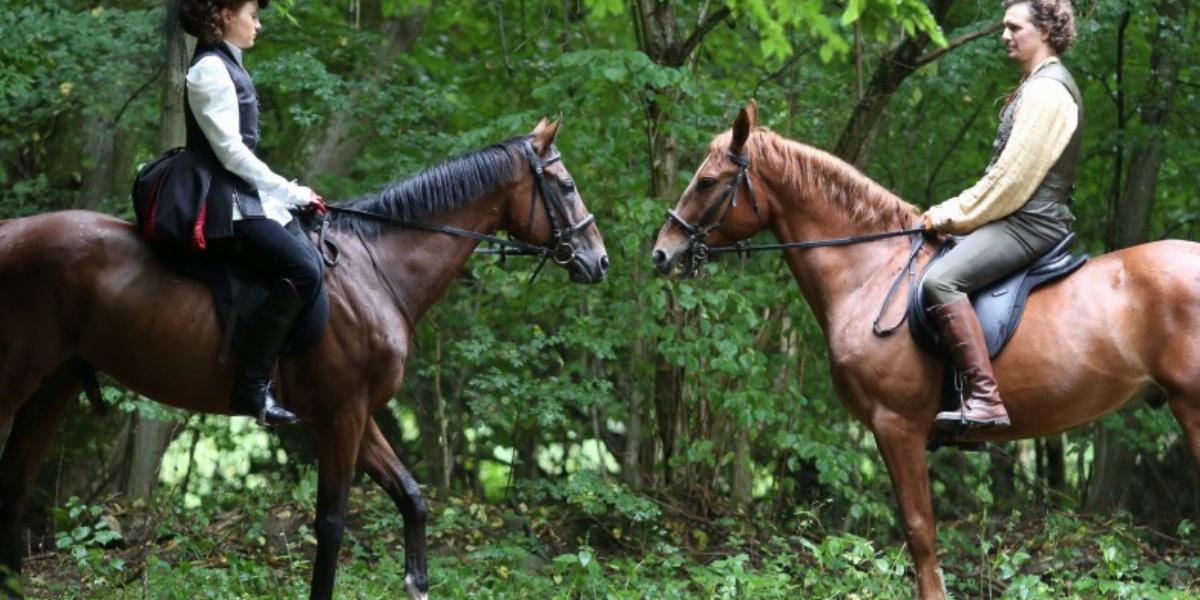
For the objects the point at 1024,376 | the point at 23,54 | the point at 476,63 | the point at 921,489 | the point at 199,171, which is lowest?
the point at 921,489

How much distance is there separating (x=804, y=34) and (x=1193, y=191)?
384 cm

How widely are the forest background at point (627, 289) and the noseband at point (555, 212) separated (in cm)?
156

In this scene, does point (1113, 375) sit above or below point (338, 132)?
below

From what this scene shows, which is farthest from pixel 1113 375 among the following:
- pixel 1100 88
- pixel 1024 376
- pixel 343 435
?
pixel 1100 88

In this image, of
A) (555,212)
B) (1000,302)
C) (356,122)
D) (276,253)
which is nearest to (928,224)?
(1000,302)

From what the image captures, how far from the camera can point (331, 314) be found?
584 cm

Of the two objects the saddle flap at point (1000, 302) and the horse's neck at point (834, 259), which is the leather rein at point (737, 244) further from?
the saddle flap at point (1000, 302)

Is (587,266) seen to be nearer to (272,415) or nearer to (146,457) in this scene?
(272,415)

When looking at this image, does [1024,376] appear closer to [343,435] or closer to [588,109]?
[343,435]

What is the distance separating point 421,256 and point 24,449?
198 centimetres

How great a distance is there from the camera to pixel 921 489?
5691mm

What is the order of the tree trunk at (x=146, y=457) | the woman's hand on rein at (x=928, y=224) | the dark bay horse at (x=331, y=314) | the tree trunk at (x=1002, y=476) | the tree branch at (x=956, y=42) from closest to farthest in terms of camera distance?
the dark bay horse at (x=331, y=314)
the woman's hand on rein at (x=928, y=224)
the tree trunk at (x=146, y=457)
the tree branch at (x=956, y=42)
the tree trunk at (x=1002, y=476)

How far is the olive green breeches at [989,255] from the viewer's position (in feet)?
18.5

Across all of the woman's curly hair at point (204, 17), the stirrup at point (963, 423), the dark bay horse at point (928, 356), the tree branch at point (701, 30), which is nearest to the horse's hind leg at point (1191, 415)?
the dark bay horse at point (928, 356)
